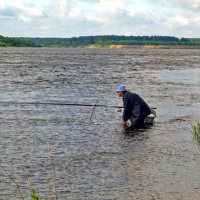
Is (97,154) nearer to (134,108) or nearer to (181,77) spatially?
(134,108)

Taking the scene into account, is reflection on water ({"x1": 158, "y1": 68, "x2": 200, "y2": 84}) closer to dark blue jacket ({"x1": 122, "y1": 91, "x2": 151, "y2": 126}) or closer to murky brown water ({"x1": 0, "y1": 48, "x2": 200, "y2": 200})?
murky brown water ({"x1": 0, "y1": 48, "x2": 200, "y2": 200})

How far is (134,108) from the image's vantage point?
18.9 metres

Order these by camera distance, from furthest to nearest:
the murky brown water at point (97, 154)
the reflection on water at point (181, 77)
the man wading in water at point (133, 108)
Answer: the reflection on water at point (181, 77) < the man wading in water at point (133, 108) < the murky brown water at point (97, 154)

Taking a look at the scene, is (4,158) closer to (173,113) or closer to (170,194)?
(170,194)

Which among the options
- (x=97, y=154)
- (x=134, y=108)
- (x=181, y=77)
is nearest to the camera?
(x=97, y=154)

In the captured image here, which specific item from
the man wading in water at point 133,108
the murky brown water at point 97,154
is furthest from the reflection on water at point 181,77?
the man wading in water at point 133,108

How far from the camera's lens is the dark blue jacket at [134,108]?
61.0 ft

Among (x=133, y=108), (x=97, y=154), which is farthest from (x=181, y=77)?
(x=97, y=154)

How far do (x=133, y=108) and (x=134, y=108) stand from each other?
0.05 metres

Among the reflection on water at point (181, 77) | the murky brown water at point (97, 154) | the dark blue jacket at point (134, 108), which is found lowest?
the reflection on water at point (181, 77)

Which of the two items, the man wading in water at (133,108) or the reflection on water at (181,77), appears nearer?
the man wading in water at (133,108)

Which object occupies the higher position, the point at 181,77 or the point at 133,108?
the point at 133,108

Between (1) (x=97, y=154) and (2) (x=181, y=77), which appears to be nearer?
(1) (x=97, y=154)

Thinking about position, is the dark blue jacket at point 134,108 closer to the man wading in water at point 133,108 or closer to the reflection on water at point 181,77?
the man wading in water at point 133,108
